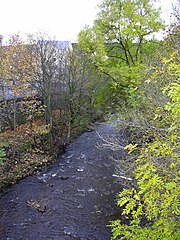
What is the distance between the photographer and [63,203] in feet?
24.1

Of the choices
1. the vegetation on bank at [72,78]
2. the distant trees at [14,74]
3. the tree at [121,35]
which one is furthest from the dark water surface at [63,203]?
the tree at [121,35]

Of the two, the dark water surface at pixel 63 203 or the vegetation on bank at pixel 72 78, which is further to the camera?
the vegetation on bank at pixel 72 78

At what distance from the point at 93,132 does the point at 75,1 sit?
7.81 metres

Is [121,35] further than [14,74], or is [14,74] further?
[121,35]

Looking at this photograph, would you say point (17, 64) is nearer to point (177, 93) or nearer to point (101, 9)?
point (101, 9)

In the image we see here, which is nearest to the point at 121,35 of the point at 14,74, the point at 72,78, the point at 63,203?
the point at 72,78

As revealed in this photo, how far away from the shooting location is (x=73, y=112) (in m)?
14.0

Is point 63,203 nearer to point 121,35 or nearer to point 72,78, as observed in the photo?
point 72,78

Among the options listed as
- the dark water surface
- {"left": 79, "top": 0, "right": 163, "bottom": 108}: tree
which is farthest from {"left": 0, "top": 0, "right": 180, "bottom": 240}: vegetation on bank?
the dark water surface

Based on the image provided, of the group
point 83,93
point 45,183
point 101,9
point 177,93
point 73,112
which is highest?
point 101,9

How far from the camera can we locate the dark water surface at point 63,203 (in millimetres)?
6012

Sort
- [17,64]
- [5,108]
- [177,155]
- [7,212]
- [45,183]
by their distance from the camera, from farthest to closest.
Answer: [5,108]
[17,64]
[45,183]
[7,212]
[177,155]

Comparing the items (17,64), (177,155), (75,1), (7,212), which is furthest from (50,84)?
(177,155)

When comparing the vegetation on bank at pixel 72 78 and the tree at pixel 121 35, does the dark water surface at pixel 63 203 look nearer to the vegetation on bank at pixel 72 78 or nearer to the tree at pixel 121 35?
the vegetation on bank at pixel 72 78
